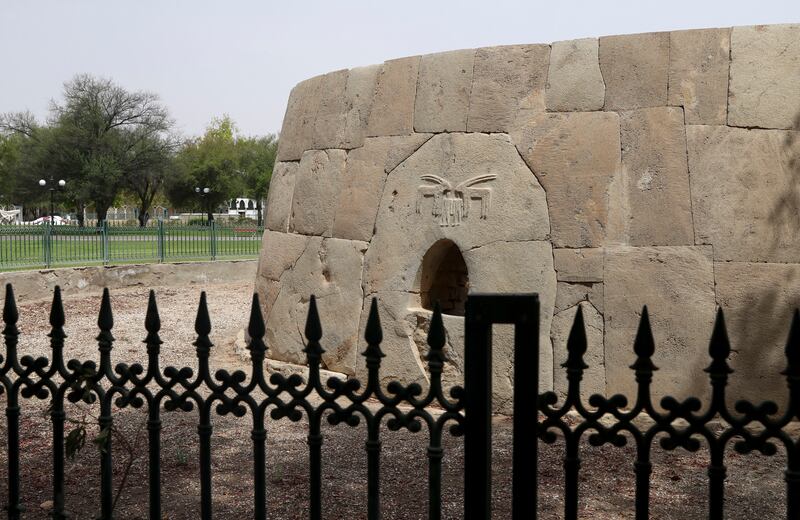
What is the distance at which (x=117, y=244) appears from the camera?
18.2 m

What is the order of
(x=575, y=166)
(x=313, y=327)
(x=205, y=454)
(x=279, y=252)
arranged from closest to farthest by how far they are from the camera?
(x=313, y=327)
(x=205, y=454)
(x=575, y=166)
(x=279, y=252)

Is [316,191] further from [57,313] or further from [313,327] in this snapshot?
[313,327]

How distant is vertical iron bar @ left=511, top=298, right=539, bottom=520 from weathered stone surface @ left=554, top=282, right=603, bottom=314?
407cm

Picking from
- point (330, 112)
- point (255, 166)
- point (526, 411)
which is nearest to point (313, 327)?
point (526, 411)

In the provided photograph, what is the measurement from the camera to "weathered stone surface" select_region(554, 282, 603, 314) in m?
6.27

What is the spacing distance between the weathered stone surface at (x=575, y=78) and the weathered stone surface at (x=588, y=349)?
1630 millimetres

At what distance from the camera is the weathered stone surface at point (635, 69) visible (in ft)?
20.4

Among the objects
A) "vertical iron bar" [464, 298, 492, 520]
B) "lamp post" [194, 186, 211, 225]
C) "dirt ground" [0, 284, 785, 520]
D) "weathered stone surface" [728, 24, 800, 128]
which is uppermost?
"lamp post" [194, 186, 211, 225]

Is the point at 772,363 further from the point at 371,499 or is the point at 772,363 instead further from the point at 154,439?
the point at 154,439

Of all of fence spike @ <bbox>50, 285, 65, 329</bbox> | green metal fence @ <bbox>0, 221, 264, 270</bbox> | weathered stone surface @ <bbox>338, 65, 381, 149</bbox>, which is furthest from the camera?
green metal fence @ <bbox>0, 221, 264, 270</bbox>

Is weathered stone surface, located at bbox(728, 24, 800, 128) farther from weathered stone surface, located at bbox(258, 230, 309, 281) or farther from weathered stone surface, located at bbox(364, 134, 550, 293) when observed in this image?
weathered stone surface, located at bbox(258, 230, 309, 281)

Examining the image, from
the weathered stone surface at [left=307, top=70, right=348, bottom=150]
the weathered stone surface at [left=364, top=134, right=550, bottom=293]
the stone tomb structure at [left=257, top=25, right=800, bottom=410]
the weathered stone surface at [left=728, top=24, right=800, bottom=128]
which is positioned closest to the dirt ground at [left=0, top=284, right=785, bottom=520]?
the stone tomb structure at [left=257, top=25, right=800, bottom=410]

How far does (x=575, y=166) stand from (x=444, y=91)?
4.55ft

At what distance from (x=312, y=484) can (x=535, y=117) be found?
443cm
